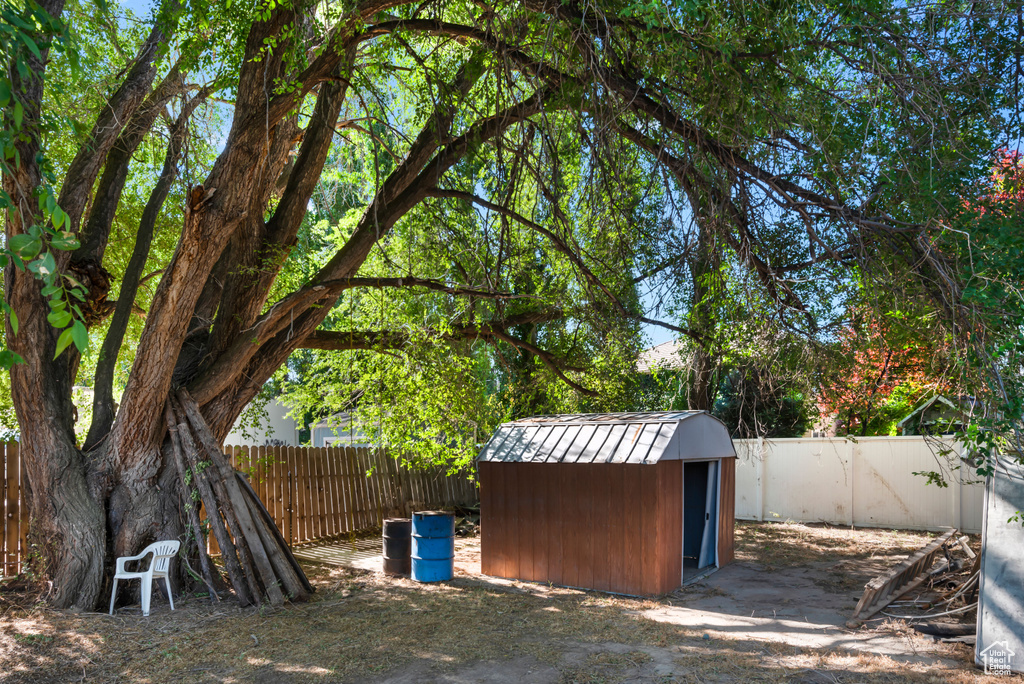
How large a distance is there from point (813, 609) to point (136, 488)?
24.3 ft

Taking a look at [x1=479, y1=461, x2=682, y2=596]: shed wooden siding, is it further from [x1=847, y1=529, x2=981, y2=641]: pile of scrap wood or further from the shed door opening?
[x1=847, y1=529, x2=981, y2=641]: pile of scrap wood

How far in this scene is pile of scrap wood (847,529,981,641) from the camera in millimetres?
6545

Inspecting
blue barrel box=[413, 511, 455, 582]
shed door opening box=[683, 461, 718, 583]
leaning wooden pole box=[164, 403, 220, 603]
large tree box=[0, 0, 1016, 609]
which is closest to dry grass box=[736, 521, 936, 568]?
shed door opening box=[683, 461, 718, 583]

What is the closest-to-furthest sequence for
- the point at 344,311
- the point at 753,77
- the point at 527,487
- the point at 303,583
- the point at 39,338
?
1. the point at 753,77
2. the point at 39,338
3. the point at 303,583
4. the point at 527,487
5. the point at 344,311

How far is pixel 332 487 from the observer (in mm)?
12930

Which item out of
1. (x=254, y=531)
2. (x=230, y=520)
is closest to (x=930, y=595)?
(x=254, y=531)

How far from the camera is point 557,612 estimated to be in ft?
24.1

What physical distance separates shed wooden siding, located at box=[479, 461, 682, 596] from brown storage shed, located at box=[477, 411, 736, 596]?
0.04ft

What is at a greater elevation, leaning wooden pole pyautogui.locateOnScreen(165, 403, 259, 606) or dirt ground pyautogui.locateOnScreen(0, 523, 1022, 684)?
leaning wooden pole pyautogui.locateOnScreen(165, 403, 259, 606)

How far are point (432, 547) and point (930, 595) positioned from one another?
5.78m

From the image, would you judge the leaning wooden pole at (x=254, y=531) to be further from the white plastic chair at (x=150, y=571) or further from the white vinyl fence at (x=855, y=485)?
the white vinyl fence at (x=855, y=485)

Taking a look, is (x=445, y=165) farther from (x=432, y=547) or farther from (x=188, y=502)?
(x=432, y=547)

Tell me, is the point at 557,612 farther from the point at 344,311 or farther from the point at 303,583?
the point at 344,311

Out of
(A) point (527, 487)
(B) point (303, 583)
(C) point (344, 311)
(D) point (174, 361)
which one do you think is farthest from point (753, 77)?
(C) point (344, 311)
